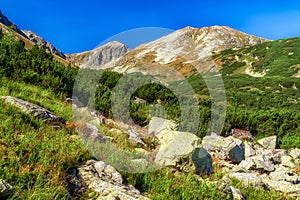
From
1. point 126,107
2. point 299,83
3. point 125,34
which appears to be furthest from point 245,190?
point 299,83

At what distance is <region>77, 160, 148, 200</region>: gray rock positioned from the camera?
15.0 ft

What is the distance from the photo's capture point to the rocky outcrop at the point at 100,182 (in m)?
4.57

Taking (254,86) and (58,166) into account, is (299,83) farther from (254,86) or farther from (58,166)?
(58,166)

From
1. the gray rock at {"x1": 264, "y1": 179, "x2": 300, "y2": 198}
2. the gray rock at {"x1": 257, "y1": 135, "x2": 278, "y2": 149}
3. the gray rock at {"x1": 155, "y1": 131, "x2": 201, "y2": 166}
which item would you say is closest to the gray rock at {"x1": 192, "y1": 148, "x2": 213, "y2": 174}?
the gray rock at {"x1": 155, "y1": 131, "x2": 201, "y2": 166}

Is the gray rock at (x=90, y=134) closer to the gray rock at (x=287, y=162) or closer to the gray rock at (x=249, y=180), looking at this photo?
the gray rock at (x=249, y=180)

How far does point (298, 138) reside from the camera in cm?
1908

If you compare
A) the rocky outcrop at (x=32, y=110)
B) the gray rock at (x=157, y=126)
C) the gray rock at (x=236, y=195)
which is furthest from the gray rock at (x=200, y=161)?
the gray rock at (x=157, y=126)

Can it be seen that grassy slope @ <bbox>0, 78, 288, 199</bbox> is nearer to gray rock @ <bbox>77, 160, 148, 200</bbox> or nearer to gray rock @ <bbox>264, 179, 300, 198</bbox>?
gray rock @ <bbox>77, 160, 148, 200</bbox>

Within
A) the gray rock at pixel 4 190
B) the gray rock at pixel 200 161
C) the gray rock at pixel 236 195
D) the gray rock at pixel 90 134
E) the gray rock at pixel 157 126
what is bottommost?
the gray rock at pixel 236 195

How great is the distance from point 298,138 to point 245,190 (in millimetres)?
13943

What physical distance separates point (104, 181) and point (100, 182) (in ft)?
0.24

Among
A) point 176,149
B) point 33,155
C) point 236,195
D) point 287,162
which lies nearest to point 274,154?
point 287,162

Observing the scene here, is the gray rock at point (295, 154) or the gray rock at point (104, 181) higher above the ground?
the gray rock at point (295, 154)

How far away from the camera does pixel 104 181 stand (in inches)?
191
